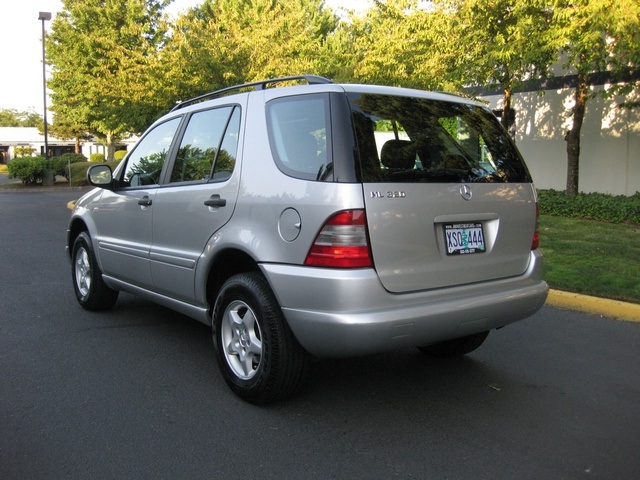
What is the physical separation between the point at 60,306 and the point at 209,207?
3.01 meters

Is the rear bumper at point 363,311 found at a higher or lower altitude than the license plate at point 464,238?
lower

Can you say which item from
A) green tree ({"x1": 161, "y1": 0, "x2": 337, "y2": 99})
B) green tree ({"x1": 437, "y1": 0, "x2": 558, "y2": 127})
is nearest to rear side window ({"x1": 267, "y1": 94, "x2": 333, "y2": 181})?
green tree ({"x1": 437, "y1": 0, "x2": 558, "y2": 127})

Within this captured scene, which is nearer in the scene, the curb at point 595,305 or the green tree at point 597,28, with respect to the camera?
the curb at point 595,305

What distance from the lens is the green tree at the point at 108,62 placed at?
2173 centimetres

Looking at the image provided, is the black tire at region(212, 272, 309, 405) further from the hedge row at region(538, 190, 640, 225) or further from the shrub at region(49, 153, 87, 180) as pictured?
the shrub at region(49, 153, 87, 180)

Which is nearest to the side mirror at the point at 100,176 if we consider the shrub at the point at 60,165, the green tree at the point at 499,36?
the green tree at the point at 499,36

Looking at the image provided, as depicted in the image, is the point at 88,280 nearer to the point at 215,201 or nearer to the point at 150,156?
the point at 150,156

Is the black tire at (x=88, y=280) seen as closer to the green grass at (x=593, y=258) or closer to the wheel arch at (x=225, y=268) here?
the wheel arch at (x=225, y=268)

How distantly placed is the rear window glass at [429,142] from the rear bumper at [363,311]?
601mm

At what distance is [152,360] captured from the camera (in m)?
4.61

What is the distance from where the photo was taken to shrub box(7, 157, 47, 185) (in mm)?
27469

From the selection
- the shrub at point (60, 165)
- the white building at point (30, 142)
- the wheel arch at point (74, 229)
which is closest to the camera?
the wheel arch at point (74, 229)

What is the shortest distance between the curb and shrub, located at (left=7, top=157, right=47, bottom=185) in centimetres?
2639

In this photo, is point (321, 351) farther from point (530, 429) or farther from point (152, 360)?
point (152, 360)
